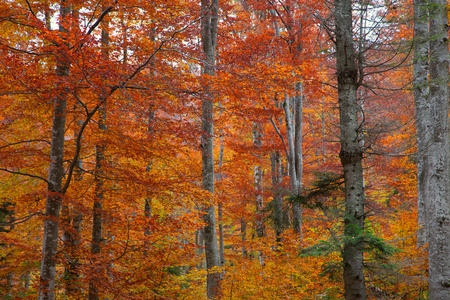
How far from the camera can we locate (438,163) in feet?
18.7

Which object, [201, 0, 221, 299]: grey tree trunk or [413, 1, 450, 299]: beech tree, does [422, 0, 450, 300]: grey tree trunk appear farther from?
[201, 0, 221, 299]: grey tree trunk

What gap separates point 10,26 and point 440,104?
9077 mm

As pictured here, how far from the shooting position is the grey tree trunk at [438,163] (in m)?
5.34

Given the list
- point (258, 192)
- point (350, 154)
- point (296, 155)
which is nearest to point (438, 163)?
point (350, 154)

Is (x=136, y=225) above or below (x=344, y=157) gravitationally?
below

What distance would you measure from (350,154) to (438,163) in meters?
2.54

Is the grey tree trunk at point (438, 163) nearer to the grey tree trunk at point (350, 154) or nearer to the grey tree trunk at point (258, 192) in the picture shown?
the grey tree trunk at point (350, 154)

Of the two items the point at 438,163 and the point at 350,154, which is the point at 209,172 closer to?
the point at 350,154

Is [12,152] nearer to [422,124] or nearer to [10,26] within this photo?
[10,26]

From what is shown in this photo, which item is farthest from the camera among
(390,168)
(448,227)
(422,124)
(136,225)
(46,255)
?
(390,168)

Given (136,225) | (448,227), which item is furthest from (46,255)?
(448,227)

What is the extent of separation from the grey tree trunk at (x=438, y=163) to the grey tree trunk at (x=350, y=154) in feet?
7.16

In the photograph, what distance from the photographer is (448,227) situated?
17.9ft

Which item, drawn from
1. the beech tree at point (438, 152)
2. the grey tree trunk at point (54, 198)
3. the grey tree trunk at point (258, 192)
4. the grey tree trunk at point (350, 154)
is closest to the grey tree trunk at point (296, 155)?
the grey tree trunk at point (258, 192)
